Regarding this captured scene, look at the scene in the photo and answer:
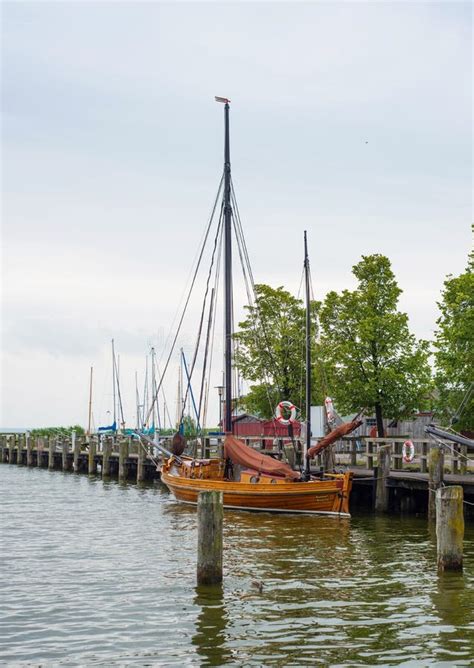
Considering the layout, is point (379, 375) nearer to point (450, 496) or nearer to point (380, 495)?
point (380, 495)

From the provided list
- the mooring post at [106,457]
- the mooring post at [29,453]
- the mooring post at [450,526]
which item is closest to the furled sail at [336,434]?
A: the mooring post at [450,526]

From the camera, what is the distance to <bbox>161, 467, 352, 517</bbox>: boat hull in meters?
29.3

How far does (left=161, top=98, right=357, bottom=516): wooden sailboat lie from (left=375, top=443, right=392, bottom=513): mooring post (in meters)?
1.63

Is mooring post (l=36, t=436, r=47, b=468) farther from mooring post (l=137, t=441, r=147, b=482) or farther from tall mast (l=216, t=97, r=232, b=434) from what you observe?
tall mast (l=216, t=97, r=232, b=434)

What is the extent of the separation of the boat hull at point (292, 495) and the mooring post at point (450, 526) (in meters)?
10.7

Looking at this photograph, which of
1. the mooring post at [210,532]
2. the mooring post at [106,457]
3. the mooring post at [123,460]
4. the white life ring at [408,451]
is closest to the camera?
the mooring post at [210,532]

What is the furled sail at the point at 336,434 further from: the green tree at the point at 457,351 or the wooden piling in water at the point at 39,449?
the wooden piling in water at the point at 39,449

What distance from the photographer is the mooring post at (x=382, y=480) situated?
30578 mm

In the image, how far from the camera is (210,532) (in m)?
16.4

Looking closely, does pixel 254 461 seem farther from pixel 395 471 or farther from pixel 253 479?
pixel 395 471

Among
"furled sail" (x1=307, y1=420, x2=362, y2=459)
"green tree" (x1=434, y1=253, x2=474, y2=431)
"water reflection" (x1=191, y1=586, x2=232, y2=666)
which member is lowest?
"water reflection" (x1=191, y1=586, x2=232, y2=666)

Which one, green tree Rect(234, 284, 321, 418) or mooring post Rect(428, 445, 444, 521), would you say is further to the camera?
green tree Rect(234, 284, 321, 418)

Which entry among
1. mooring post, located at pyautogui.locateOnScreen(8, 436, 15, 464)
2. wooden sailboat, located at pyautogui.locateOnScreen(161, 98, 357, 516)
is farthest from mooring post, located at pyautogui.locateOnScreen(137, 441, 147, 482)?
mooring post, located at pyautogui.locateOnScreen(8, 436, 15, 464)

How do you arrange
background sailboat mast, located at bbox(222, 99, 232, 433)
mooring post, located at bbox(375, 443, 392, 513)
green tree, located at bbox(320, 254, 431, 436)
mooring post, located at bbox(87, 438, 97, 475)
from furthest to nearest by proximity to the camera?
mooring post, located at bbox(87, 438, 97, 475) < green tree, located at bbox(320, 254, 431, 436) < background sailboat mast, located at bbox(222, 99, 232, 433) < mooring post, located at bbox(375, 443, 392, 513)
